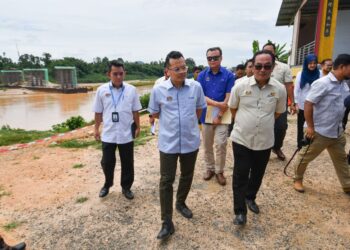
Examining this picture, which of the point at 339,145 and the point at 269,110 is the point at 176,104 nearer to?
the point at 269,110

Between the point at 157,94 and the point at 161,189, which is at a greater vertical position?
the point at 157,94

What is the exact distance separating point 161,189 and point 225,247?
29.7 inches

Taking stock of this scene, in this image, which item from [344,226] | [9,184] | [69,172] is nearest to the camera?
[344,226]

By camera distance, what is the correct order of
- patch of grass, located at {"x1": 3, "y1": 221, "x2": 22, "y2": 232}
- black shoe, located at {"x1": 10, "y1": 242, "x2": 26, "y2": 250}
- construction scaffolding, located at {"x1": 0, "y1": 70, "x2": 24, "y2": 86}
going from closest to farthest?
black shoe, located at {"x1": 10, "y1": 242, "x2": 26, "y2": 250} → patch of grass, located at {"x1": 3, "y1": 221, "x2": 22, "y2": 232} → construction scaffolding, located at {"x1": 0, "y1": 70, "x2": 24, "y2": 86}

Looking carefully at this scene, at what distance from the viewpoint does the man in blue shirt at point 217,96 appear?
3.23 meters

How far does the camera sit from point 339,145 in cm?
296

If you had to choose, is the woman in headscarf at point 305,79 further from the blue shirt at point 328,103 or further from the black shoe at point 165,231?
the black shoe at point 165,231

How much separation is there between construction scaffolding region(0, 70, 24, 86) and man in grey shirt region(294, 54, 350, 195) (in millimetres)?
48495

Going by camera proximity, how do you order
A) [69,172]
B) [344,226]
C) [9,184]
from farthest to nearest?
1. [69,172]
2. [9,184]
3. [344,226]

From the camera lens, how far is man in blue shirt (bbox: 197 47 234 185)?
3.23 metres

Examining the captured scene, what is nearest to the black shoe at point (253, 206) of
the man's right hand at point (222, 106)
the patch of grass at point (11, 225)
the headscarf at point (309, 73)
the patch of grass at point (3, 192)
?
the man's right hand at point (222, 106)

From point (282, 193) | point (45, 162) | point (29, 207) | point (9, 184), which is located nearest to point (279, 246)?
point (282, 193)

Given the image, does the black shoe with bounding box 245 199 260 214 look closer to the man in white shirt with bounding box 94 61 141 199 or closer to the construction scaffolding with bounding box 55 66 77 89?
the man in white shirt with bounding box 94 61 141 199

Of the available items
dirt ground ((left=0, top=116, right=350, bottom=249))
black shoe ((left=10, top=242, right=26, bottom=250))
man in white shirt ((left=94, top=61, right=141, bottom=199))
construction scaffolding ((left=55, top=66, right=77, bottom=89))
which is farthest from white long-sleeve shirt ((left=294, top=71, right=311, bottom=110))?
construction scaffolding ((left=55, top=66, right=77, bottom=89))
